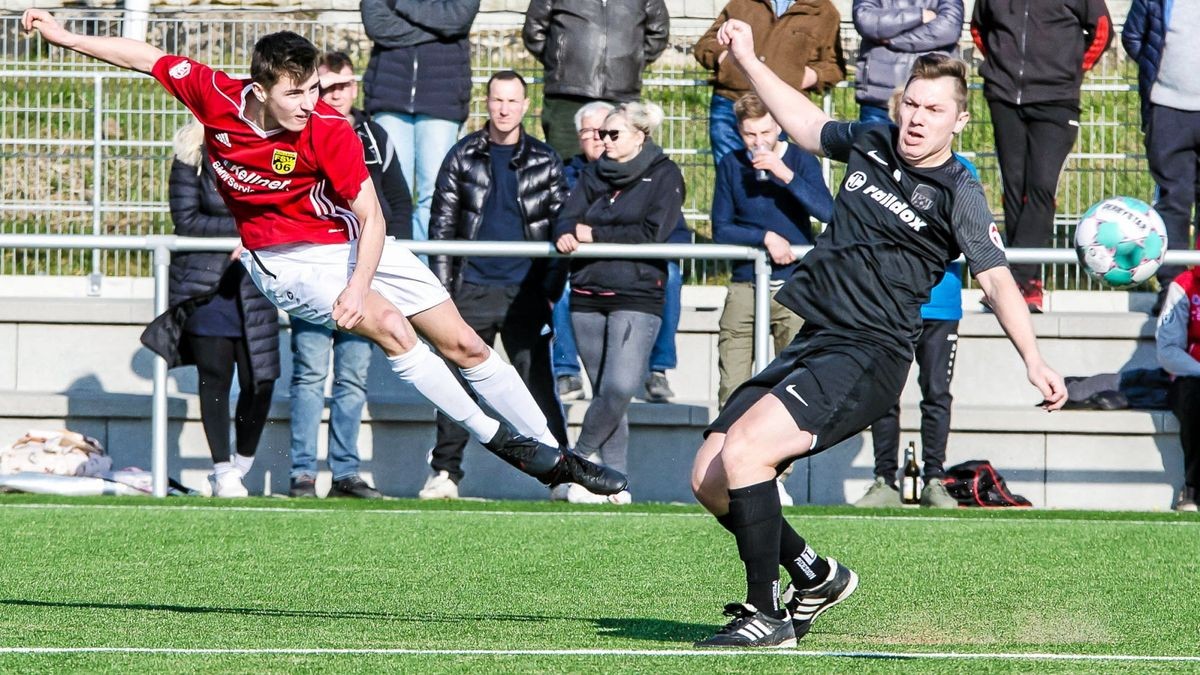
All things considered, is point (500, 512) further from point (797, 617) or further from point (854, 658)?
point (854, 658)

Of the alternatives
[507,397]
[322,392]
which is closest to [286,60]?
[507,397]

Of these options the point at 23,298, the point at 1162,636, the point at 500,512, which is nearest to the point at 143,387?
the point at 23,298

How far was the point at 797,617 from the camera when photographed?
609 cm

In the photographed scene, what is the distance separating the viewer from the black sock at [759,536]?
5.69 metres

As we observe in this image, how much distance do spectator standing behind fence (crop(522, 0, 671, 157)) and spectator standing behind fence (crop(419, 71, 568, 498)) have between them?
47.9 inches

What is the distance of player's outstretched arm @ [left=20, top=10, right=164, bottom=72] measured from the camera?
6.27 meters

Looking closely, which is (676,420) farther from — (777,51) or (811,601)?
(811,601)

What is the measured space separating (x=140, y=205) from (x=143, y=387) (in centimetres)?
185

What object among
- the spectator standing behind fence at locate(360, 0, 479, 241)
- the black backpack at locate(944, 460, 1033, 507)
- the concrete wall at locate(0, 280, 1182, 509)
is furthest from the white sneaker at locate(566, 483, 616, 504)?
the spectator standing behind fence at locate(360, 0, 479, 241)

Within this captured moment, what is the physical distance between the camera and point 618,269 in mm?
10016

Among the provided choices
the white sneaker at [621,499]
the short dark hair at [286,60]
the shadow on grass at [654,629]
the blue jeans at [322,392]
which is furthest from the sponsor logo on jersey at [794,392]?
the blue jeans at [322,392]

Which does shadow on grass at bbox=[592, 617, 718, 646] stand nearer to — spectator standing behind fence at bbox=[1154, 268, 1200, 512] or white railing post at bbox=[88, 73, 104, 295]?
spectator standing behind fence at bbox=[1154, 268, 1200, 512]

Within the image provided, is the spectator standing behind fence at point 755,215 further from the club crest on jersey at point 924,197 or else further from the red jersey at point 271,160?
the club crest on jersey at point 924,197

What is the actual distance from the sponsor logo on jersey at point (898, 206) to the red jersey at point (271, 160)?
1875mm
